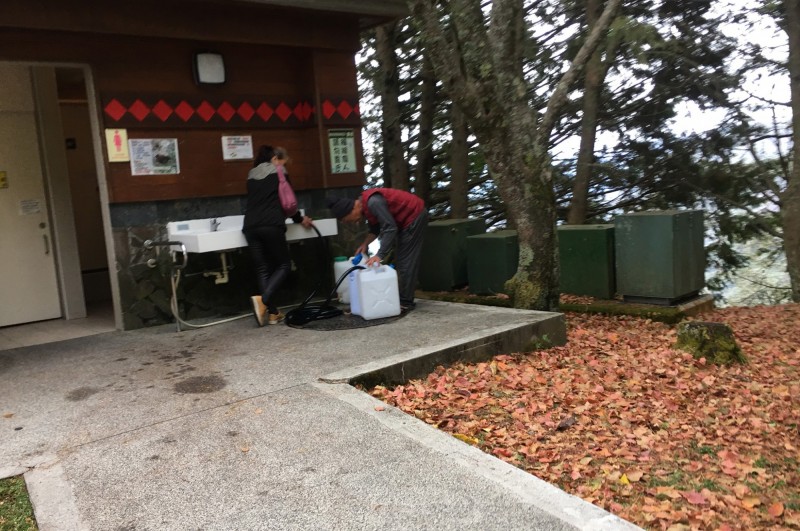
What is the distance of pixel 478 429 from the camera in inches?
178

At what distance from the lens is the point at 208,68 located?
311 inches

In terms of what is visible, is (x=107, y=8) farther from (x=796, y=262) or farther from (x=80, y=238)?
(x=796, y=262)

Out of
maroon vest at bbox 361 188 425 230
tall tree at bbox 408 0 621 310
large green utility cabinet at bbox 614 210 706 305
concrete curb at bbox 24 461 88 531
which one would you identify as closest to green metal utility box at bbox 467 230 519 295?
tall tree at bbox 408 0 621 310

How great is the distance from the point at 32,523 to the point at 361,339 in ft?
11.4

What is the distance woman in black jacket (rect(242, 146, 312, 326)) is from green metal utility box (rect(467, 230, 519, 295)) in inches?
125

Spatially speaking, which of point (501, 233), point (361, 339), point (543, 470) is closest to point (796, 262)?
point (501, 233)

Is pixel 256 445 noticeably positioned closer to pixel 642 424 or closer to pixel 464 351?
pixel 464 351

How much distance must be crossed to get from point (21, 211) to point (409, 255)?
4606 millimetres

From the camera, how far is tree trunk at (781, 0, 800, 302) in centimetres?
1115

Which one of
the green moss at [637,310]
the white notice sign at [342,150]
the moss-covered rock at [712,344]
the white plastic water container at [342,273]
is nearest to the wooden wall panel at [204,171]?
the white notice sign at [342,150]

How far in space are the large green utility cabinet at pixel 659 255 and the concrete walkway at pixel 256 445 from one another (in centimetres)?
312

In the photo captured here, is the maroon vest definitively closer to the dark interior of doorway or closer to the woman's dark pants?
the woman's dark pants

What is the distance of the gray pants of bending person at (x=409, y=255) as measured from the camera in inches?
303

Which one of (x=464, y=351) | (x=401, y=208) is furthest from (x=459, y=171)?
(x=464, y=351)
